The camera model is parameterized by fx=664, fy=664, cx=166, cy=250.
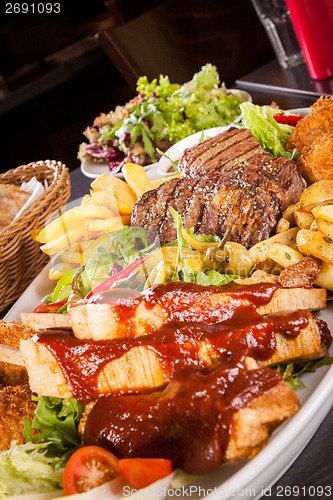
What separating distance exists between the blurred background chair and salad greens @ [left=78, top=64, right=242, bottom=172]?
45.5 inches

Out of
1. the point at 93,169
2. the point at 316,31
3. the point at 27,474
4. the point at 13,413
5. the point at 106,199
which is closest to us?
the point at 27,474

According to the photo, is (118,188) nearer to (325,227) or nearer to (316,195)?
(316,195)

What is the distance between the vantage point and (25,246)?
3.35 metres

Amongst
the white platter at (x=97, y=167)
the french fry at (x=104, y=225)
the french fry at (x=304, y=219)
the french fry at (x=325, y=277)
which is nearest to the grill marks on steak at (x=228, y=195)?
the french fry at (x=304, y=219)

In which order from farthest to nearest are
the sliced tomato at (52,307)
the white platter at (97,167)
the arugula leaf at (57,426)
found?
the white platter at (97,167) < the sliced tomato at (52,307) < the arugula leaf at (57,426)

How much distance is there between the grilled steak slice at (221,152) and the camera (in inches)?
115

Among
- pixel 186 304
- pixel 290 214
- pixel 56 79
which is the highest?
pixel 186 304

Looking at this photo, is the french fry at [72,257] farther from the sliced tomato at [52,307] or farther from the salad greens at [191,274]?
the salad greens at [191,274]

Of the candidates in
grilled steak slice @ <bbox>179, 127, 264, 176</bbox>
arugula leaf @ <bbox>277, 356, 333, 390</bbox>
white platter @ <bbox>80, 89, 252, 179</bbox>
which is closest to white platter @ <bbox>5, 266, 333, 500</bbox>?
arugula leaf @ <bbox>277, 356, 333, 390</bbox>

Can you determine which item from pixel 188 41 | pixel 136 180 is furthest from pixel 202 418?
pixel 188 41

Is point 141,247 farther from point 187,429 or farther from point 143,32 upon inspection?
point 143,32

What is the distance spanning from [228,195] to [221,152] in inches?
17.1

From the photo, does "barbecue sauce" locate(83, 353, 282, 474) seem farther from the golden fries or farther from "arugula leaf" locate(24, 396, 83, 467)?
the golden fries

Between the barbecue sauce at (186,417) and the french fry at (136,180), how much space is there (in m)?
1.52
